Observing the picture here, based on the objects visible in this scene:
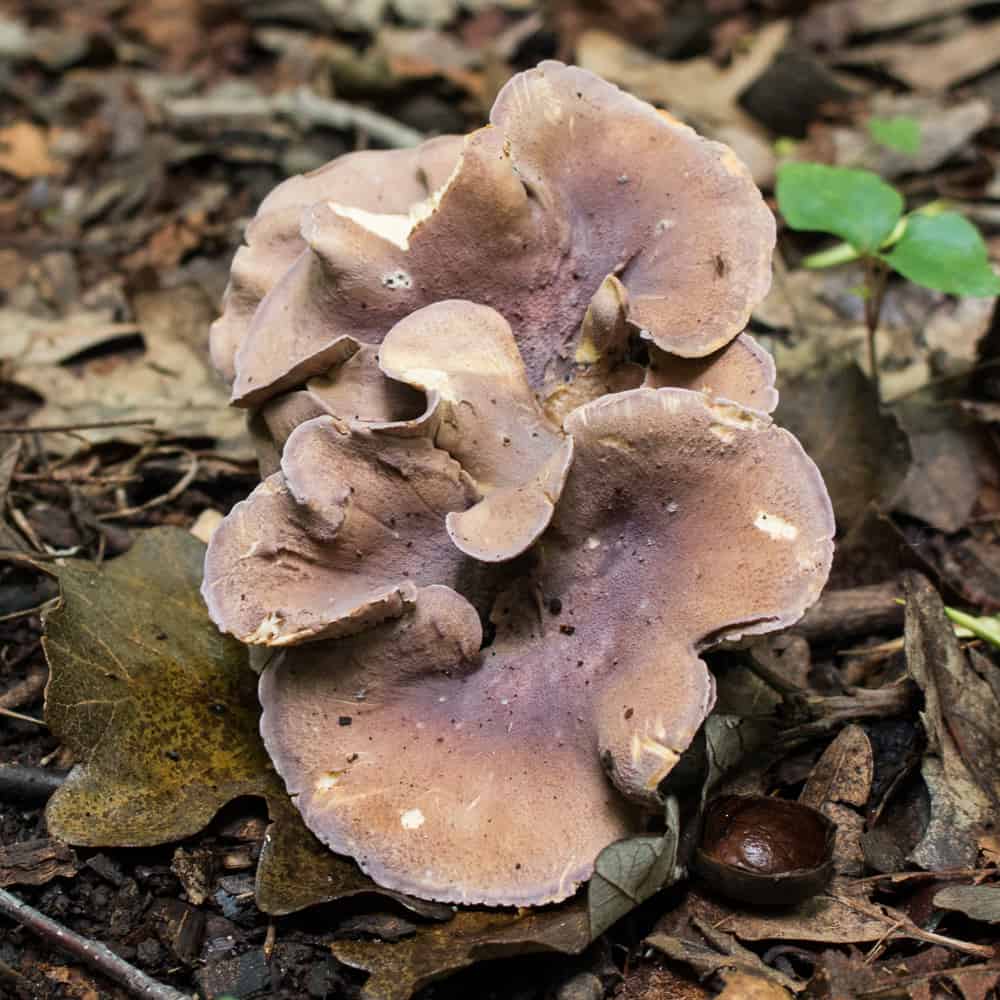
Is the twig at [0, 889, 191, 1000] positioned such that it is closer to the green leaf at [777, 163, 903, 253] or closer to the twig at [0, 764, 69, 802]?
the twig at [0, 764, 69, 802]

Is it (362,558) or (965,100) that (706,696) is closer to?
(362,558)

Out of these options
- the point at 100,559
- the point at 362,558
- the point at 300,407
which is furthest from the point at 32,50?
the point at 362,558

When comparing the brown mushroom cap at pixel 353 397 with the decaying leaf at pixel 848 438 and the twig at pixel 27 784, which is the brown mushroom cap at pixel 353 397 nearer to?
the twig at pixel 27 784

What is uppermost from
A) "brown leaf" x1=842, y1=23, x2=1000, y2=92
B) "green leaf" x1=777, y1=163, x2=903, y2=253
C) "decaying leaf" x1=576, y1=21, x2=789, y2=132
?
"green leaf" x1=777, y1=163, x2=903, y2=253

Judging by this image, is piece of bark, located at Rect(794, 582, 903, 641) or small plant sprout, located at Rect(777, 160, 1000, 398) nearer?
piece of bark, located at Rect(794, 582, 903, 641)

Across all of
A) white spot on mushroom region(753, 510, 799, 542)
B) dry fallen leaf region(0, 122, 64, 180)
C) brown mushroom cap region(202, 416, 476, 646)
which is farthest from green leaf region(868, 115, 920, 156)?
dry fallen leaf region(0, 122, 64, 180)

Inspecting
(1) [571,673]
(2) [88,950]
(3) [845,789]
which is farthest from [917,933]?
(2) [88,950]

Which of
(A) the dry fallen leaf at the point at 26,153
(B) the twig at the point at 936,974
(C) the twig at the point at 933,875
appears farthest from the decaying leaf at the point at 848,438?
(A) the dry fallen leaf at the point at 26,153
